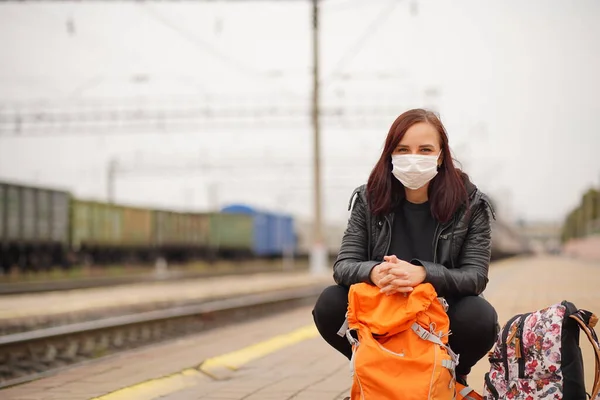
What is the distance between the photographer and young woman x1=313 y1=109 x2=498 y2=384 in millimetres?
3537

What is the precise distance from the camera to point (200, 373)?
5574 mm

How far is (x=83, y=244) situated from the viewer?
3197cm

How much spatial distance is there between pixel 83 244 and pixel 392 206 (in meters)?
29.6

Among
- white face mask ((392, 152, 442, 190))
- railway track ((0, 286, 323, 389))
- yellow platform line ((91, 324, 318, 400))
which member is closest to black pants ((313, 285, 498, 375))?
white face mask ((392, 152, 442, 190))

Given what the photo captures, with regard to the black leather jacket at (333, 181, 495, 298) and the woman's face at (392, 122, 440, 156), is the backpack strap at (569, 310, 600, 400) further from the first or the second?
the woman's face at (392, 122, 440, 156)

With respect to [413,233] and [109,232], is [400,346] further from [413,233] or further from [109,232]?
[109,232]

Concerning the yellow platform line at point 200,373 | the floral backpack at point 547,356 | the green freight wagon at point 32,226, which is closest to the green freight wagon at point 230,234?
the green freight wagon at point 32,226

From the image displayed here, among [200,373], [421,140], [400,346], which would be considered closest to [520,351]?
[400,346]

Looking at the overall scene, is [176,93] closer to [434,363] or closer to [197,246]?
[197,246]

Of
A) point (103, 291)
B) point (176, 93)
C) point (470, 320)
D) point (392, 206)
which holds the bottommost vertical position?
point (103, 291)

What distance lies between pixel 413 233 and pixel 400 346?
61 cm

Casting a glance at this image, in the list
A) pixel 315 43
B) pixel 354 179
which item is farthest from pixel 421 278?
pixel 354 179

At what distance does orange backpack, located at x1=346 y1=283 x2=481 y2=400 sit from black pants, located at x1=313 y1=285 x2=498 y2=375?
0.19m

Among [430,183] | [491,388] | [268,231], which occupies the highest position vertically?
[430,183]
